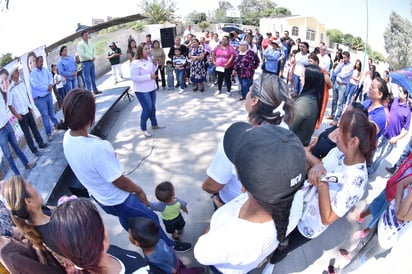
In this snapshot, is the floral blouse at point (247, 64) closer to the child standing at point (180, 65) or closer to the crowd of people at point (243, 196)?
the child standing at point (180, 65)

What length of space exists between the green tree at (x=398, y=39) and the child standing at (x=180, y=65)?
1377 inches

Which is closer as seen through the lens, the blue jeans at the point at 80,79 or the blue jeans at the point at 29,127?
the blue jeans at the point at 29,127

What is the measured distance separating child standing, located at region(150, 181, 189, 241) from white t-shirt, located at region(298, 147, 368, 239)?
1300 millimetres

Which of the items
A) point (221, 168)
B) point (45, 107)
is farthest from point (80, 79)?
point (221, 168)

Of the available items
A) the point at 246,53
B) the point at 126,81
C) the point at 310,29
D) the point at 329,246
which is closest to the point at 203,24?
the point at 310,29

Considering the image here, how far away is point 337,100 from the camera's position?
20.4 ft

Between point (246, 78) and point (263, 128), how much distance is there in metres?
6.11

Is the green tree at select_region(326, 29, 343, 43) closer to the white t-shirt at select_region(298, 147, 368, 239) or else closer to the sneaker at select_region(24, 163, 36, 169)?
the sneaker at select_region(24, 163, 36, 169)

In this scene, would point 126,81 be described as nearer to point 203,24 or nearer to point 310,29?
point 203,24

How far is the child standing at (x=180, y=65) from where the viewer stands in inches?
306

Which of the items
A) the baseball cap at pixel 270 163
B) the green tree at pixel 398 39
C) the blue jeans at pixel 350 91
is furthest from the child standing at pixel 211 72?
the green tree at pixel 398 39

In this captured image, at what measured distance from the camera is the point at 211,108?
6.87 meters

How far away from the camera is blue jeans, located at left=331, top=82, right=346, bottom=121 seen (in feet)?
19.9

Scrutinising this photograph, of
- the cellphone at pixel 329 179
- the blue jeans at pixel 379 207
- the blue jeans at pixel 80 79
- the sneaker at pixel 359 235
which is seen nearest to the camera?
the cellphone at pixel 329 179
